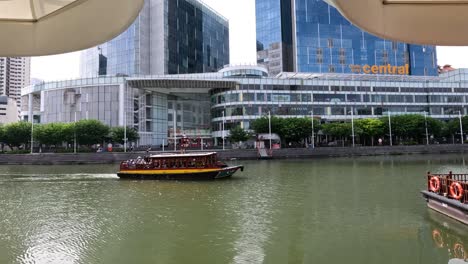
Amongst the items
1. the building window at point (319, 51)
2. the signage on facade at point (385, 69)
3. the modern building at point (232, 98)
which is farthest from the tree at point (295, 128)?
the building window at point (319, 51)

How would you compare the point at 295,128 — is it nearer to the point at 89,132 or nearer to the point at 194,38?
the point at 89,132

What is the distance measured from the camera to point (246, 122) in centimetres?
7800

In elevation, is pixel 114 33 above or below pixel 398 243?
above

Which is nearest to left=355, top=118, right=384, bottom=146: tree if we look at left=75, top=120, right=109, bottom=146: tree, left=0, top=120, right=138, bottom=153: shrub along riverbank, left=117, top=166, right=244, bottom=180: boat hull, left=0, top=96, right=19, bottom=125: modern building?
left=0, top=120, right=138, bottom=153: shrub along riverbank

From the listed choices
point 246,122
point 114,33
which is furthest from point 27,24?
point 246,122

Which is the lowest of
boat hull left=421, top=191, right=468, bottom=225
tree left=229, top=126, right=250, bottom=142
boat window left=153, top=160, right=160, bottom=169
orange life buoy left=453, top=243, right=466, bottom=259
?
orange life buoy left=453, top=243, right=466, bottom=259

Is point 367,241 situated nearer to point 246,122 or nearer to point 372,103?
point 246,122

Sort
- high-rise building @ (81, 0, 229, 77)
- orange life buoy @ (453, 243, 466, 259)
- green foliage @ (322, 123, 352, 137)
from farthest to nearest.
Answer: high-rise building @ (81, 0, 229, 77) < green foliage @ (322, 123, 352, 137) < orange life buoy @ (453, 243, 466, 259)

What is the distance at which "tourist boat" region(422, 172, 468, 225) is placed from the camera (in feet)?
47.7

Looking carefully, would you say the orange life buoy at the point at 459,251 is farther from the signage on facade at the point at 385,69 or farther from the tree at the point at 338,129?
the signage on facade at the point at 385,69

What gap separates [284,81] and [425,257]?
71812 mm

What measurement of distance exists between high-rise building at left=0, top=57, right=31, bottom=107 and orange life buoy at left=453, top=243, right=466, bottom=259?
17799cm

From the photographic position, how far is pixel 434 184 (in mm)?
17344

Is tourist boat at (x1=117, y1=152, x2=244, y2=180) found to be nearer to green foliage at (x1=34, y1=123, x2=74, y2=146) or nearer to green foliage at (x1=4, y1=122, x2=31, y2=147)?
green foliage at (x1=34, y1=123, x2=74, y2=146)
